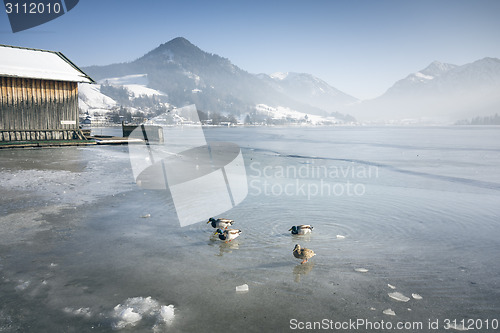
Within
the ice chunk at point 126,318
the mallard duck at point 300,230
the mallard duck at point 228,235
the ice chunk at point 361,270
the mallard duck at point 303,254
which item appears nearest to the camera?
the ice chunk at point 126,318

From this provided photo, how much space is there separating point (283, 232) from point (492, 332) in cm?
560

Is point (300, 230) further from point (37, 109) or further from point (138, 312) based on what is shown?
point (37, 109)

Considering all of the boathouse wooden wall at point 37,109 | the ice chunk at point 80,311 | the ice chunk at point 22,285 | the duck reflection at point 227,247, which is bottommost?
the duck reflection at point 227,247

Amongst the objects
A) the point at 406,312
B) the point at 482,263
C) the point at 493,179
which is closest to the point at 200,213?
the point at 406,312

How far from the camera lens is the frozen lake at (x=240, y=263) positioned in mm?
5344

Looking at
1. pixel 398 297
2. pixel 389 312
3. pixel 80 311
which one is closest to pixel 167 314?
pixel 80 311

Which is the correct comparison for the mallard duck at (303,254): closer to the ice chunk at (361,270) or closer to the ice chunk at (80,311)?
the ice chunk at (361,270)

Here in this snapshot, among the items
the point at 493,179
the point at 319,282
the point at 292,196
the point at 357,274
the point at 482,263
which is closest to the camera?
the point at 319,282

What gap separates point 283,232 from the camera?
9758 mm

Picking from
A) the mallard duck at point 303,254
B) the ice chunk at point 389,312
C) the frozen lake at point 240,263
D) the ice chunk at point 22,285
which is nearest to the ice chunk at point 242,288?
the frozen lake at point 240,263

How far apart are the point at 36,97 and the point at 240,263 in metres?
33.7

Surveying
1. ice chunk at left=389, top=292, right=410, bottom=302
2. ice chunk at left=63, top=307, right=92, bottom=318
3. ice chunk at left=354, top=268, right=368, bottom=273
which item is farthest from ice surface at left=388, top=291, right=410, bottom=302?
ice chunk at left=63, top=307, right=92, bottom=318

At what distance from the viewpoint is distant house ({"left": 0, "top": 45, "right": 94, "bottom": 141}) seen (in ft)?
97.3

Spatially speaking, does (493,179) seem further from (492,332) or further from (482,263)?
(492,332)
